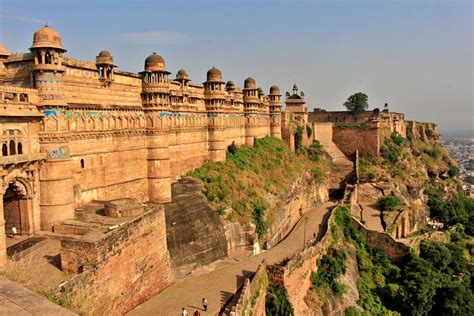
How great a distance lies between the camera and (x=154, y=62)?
21.8 meters

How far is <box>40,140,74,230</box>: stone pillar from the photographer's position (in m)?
16.0

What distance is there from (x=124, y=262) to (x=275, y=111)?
103ft

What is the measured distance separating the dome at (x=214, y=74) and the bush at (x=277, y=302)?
55.5 feet

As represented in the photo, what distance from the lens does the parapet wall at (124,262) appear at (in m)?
12.8

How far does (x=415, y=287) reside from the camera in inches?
958

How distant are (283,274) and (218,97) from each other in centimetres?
1595

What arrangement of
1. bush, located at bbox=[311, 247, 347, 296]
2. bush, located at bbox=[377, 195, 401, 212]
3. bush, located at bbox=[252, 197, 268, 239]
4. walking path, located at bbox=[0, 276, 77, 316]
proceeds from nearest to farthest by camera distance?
walking path, located at bbox=[0, 276, 77, 316] < bush, located at bbox=[311, 247, 347, 296] < bush, located at bbox=[252, 197, 268, 239] < bush, located at bbox=[377, 195, 401, 212]

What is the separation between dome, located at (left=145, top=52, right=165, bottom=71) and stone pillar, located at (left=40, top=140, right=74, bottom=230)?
293 inches

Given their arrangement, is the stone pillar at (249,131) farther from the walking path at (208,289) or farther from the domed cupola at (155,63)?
the domed cupola at (155,63)

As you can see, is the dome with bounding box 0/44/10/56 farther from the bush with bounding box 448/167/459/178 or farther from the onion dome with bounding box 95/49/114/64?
the bush with bounding box 448/167/459/178

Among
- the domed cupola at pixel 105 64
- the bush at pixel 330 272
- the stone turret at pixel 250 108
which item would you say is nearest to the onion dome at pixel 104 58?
the domed cupola at pixel 105 64

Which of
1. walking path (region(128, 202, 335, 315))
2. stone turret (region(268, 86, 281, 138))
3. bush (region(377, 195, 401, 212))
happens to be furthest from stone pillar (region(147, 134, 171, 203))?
bush (region(377, 195, 401, 212))

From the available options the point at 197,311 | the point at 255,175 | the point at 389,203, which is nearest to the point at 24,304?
the point at 197,311

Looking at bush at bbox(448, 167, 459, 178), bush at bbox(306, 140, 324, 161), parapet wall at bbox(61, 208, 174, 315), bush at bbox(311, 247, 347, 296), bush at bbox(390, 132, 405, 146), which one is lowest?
bush at bbox(311, 247, 347, 296)
